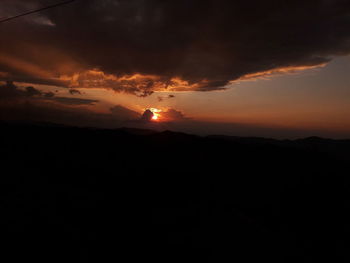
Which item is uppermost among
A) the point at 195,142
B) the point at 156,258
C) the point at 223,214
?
the point at 195,142

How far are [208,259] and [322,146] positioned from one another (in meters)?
90.8

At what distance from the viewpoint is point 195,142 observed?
3778cm

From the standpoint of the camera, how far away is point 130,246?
853 cm

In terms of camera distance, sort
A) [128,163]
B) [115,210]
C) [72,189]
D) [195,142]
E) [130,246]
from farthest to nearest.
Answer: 1. [195,142]
2. [128,163]
3. [72,189]
4. [115,210]
5. [130,246]

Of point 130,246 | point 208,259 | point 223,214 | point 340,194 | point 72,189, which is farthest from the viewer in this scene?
point 340,194

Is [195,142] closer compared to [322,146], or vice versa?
[195,142]

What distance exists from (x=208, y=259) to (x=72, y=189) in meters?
11.8

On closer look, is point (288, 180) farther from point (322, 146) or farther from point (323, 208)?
point (322, 146)

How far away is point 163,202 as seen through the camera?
1505 cm

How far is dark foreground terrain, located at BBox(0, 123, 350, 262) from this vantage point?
8.00m

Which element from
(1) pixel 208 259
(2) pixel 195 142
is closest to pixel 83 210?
(1) pixel 208 259

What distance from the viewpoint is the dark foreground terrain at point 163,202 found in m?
8.00

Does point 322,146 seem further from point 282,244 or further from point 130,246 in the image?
point 130,246

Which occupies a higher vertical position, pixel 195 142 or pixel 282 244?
pixel 195 142
